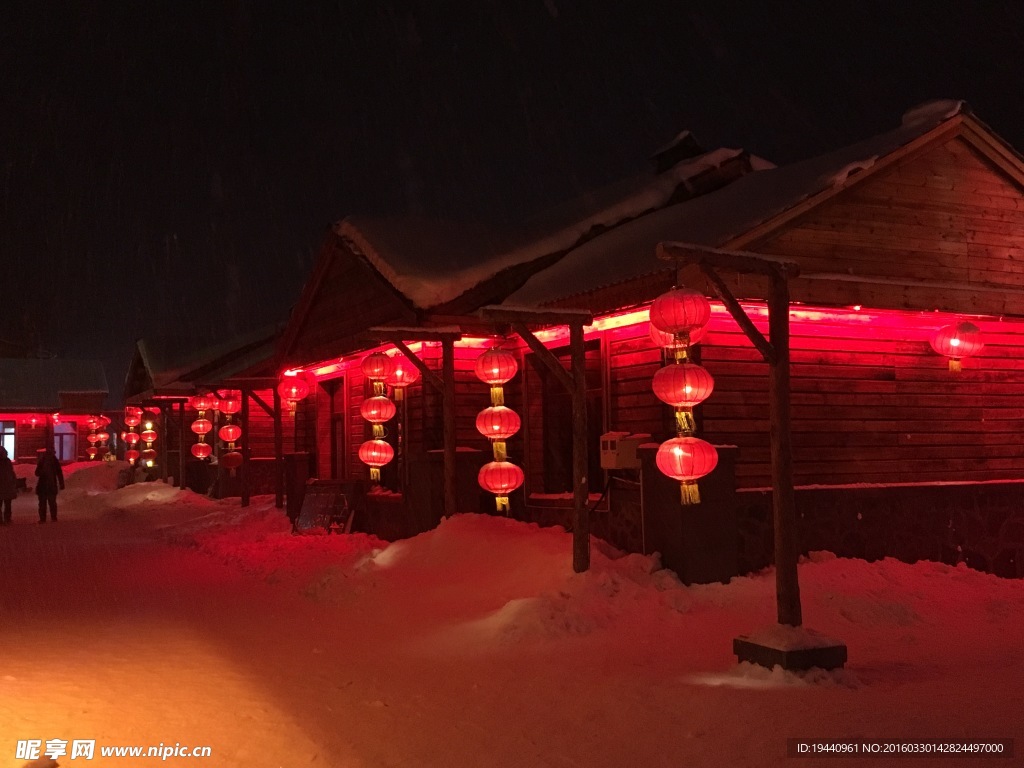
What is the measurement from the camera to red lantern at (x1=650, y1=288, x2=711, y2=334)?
9211 mm

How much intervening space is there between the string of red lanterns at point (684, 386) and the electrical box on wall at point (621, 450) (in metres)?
2.16

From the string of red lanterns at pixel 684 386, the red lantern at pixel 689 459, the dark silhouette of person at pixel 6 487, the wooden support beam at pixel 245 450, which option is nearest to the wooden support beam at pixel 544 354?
the string of red lanterns at pixel 684 386

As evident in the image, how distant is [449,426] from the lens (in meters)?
14.4

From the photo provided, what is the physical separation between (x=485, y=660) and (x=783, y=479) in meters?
3.04

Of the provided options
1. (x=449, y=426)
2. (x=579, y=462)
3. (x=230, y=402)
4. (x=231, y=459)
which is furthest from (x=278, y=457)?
(x=579, y=462)

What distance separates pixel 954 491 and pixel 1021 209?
4834mm

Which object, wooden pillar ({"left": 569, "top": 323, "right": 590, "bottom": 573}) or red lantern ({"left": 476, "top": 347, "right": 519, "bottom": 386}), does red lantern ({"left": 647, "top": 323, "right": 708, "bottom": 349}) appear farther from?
red lantern ({"left": 476, "top": 347, "right": 519, "bottom": 386})

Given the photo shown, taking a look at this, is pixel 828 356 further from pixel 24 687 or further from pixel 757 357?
pixel 24 687

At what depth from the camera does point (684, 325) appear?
9.27 meters

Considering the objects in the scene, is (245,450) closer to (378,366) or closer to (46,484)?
(46,484)

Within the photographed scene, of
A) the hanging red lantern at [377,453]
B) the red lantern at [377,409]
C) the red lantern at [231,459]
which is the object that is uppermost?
the red lantern at [377,409]

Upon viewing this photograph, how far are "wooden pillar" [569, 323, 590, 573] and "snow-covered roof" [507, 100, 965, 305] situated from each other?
1.40m

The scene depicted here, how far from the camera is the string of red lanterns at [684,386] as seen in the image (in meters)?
9.21

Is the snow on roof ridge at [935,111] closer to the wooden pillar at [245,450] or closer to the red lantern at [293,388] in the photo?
the red lantern at [293,388]
